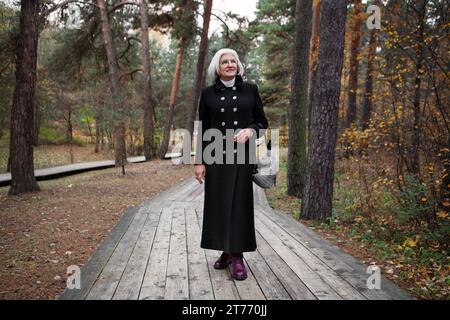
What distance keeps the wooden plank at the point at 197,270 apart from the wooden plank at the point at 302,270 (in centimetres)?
94

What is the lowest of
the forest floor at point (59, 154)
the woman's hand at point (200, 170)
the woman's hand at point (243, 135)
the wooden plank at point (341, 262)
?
the wooden plank at point (341, 262)

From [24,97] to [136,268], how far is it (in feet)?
22.0

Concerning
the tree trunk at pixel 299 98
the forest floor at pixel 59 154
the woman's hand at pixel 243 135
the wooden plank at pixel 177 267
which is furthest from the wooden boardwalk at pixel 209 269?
the forest floor at pixel 59 154

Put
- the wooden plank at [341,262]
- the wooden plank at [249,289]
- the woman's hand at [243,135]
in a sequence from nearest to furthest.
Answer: the wooden plank at [249,289]
the wooden plank at [341,262]
the woman's hand at [243,135]

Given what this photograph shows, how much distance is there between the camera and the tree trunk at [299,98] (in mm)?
8422

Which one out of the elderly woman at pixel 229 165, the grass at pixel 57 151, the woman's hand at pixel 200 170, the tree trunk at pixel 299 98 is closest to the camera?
the elderly woman at pixel 229 165

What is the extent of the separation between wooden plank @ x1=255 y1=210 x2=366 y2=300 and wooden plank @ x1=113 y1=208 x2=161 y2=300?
1825mm

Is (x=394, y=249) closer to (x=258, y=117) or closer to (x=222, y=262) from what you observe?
(x=222, y=262)

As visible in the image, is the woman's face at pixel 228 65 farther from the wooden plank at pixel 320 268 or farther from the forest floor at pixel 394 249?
the forest floor at pixel 394 249

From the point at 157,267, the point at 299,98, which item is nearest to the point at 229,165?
the point at 157,267

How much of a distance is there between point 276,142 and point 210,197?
943 mm

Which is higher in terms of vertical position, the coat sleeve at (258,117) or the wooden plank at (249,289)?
the coat sleeve at (258,117)

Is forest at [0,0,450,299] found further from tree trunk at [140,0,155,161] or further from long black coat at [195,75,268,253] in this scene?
long black coat at [195,75,268,253]

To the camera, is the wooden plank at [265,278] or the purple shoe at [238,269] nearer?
the wooden plank at [265,278]
